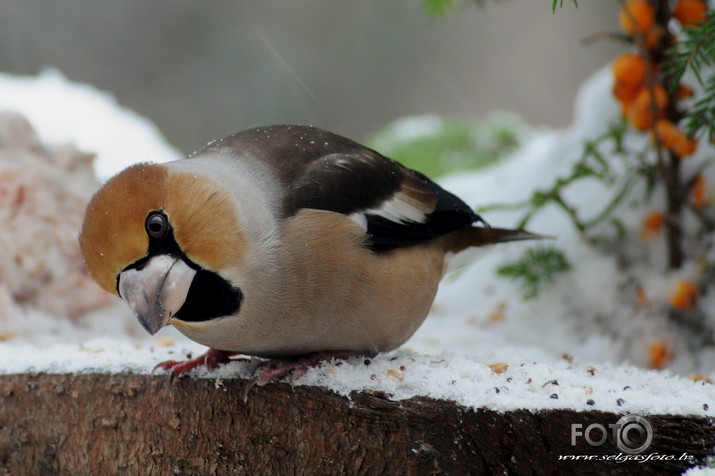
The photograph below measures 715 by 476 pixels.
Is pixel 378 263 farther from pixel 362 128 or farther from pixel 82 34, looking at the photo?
pixel 82 34

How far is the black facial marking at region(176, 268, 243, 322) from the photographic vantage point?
7.30ft

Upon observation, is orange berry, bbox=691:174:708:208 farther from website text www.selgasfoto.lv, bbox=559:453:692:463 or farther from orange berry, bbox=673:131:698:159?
website text www.selgasfoto.lv, bbox=559:453:692:463

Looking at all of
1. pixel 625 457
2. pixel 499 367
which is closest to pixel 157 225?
pixel 499 367

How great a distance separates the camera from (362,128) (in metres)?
11.6

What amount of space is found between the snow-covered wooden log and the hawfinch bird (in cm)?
14

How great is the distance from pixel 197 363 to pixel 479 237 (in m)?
1.26

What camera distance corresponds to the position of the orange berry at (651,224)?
3637mm

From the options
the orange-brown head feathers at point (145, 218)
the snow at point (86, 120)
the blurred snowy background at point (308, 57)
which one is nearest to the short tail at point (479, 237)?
the orange-brown head feathers at point (145, 218)

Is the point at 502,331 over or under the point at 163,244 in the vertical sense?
over

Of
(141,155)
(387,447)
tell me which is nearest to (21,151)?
(141,155)

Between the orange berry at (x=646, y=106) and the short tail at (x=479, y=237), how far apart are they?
64cm

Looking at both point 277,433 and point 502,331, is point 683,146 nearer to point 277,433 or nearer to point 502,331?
point 502,331

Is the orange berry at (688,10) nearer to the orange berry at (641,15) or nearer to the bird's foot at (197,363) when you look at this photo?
the orange berry at (641,15)

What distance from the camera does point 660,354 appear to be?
3457 millimetres
